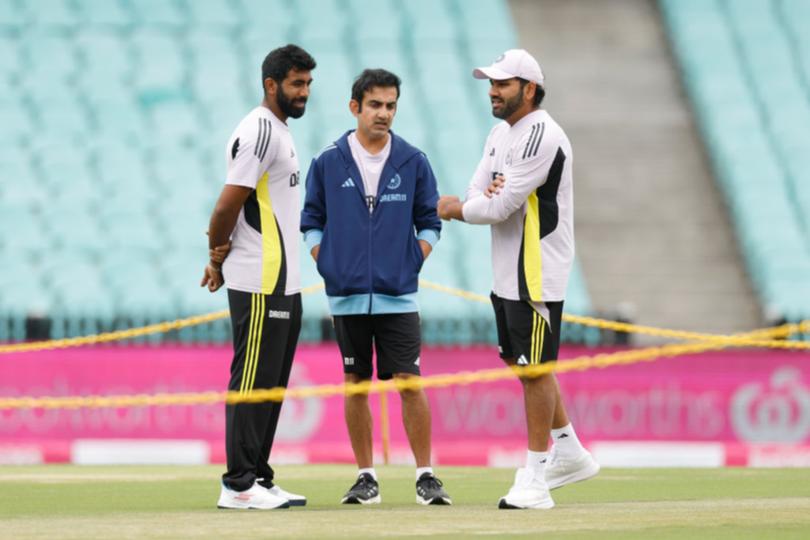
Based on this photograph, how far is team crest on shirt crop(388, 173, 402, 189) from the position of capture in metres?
9.04

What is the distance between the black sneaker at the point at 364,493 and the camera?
8.98 m

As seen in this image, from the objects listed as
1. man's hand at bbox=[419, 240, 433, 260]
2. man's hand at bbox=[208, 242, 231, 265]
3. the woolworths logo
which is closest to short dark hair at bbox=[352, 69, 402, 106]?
man's hand at bbox=[419, 240, 433, 260]

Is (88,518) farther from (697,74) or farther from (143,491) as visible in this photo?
(697,74)

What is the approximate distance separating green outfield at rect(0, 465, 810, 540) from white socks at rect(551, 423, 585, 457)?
26cm

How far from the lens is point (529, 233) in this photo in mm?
8578

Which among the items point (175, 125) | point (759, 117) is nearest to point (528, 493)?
point (175, 125)

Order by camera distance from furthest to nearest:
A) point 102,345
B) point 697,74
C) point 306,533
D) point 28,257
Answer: point 697,74
point 28,257
point 102,345
point 306,533

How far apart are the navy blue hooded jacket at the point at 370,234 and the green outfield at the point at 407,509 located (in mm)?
1118

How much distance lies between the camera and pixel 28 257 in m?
18.9

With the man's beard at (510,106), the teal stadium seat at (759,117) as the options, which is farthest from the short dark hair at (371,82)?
the teal stadium seat at (759,117)

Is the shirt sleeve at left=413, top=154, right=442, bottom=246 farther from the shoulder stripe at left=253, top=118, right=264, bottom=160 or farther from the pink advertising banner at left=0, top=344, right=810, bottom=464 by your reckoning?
the pink advertising banner at left=0, top=344, right=810, bottom=464

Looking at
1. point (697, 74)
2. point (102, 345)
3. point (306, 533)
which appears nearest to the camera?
point (306, 533)

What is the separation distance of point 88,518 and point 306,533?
1.39 metres

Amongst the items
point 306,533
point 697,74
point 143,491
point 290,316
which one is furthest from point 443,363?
point 697,74
